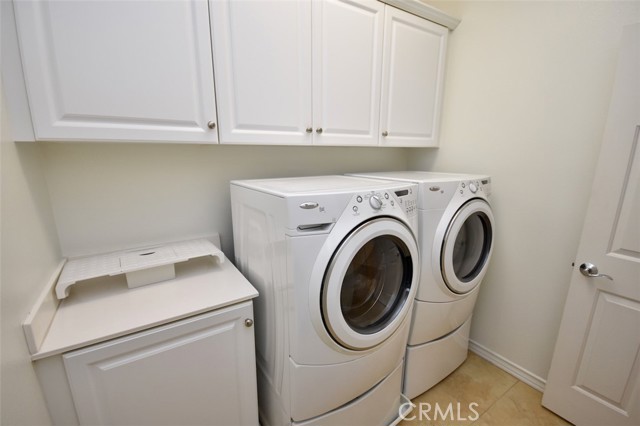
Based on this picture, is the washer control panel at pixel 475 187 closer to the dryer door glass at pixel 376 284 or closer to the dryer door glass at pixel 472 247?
the dryer door glass at pixel 472 247

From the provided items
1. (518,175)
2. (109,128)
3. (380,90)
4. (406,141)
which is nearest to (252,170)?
(109,128)

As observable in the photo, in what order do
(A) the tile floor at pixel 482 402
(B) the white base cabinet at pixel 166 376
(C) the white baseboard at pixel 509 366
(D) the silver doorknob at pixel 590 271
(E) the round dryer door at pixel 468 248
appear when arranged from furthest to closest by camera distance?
(C) the white baseboard at pixel 509 366 < (A) the tile floor at pixel 482 402 < (E) the round dryer door at pixel 468 248 < (D) the silver doorknob at pixel 590 271 < (B) the white base cabinet at pixel 166 376

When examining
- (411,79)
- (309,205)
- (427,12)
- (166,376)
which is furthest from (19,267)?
(427,12)

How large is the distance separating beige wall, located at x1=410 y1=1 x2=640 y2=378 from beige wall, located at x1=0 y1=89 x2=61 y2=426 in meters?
2.17

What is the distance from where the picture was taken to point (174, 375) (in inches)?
40.4

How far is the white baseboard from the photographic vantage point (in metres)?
1.71

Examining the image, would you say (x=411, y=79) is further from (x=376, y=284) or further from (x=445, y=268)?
(x=376, y=284)

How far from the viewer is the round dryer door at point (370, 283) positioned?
99 centimetres

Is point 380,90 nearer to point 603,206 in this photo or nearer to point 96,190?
point 603,206

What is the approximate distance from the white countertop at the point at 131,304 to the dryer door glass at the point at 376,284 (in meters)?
0.40

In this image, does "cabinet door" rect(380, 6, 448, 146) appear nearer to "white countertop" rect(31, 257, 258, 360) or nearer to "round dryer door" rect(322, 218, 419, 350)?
"round dryer door" rect(322, 218, 419, 350)

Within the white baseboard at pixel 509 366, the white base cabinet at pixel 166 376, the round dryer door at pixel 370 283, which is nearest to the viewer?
the white base cabinet at pixel 166 376

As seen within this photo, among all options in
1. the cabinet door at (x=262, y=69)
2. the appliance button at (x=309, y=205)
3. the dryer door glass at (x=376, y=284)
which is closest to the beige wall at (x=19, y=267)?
the cabinet door at (x=262, y=69)

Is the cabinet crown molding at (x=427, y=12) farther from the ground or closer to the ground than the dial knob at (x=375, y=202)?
farther from the ground
